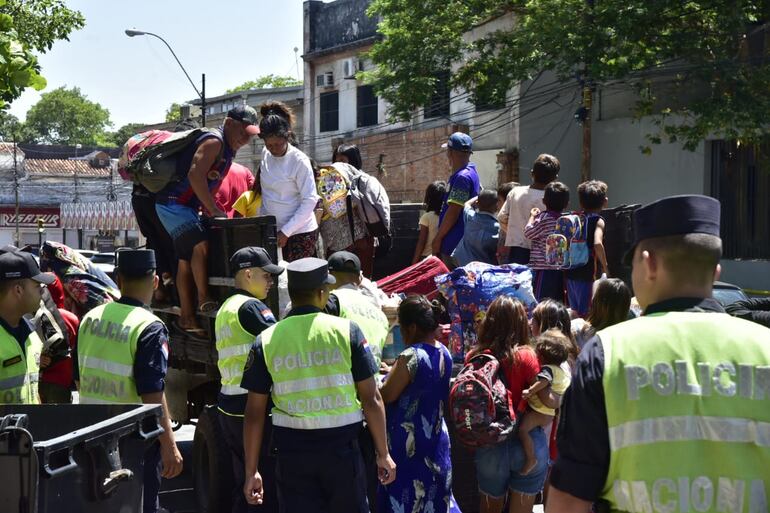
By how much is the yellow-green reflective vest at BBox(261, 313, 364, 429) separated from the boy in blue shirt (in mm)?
3370

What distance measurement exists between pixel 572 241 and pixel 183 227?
2.90m

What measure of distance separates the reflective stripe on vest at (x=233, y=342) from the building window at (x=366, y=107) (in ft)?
111

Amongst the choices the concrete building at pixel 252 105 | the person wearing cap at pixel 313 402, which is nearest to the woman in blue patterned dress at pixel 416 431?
the person wearing cap at pixel 313 402

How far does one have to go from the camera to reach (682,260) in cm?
293

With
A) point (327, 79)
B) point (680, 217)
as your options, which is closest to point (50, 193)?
point (327, 79)

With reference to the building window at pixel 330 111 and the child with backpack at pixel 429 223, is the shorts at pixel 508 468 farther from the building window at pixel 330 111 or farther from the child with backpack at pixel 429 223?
the building window at pixel 330 111

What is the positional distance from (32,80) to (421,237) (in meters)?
4.32

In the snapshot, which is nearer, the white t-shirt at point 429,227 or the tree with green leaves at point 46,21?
the white t-shirt at point 429,227

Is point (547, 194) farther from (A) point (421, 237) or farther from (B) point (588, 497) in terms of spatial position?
(B) point (588, 497)

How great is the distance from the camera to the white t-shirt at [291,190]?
26.0 feet

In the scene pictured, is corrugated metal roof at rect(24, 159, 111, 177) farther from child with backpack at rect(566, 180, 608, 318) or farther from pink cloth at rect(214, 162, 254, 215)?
child with backpack at rect(566, 180, 608, 318)

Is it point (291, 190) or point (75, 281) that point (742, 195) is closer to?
point (291, 190)

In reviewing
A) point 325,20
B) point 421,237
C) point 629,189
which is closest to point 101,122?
point 325,20

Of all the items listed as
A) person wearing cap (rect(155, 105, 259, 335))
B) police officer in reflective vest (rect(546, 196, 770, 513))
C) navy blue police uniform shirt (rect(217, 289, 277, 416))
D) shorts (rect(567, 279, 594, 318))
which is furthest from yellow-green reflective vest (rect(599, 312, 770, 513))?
person wearing cap (rect(155, 105, 259, 335))
